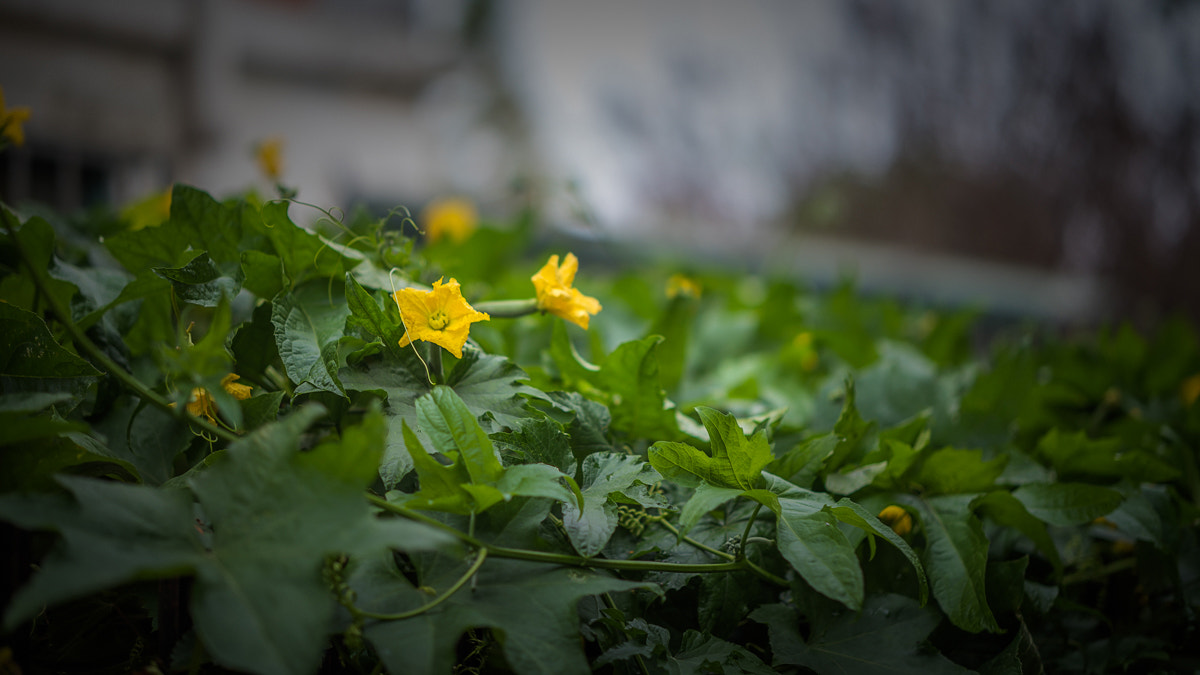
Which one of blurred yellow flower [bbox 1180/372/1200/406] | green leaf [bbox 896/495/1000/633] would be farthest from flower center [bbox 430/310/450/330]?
blurred yellow flower [bbox 1180/372/1200/406]

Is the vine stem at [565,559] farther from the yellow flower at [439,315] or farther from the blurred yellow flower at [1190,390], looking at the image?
the blurred yellow flower at [1190,390]

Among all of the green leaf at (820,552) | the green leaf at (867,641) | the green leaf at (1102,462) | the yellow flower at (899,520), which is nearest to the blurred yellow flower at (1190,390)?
the green leaf at (1102,462)

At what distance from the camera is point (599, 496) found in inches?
26.4

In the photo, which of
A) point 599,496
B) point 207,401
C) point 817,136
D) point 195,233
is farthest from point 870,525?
point 817,136

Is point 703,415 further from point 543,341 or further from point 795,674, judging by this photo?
point 543,341

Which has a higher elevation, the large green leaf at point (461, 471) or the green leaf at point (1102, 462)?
the large green leaf at point (461, 471)

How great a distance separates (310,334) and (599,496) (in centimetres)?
39

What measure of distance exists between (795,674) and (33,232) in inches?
40.6

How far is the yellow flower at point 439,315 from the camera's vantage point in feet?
2.30

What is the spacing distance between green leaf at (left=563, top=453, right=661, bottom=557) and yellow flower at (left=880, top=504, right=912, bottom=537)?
378mm

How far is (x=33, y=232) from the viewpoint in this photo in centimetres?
79

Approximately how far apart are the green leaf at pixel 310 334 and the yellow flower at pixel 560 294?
0.24 meters

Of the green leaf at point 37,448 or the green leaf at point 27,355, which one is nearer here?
the green leaf at point 37,448

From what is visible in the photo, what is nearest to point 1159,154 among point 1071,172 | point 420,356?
point 1071,172
